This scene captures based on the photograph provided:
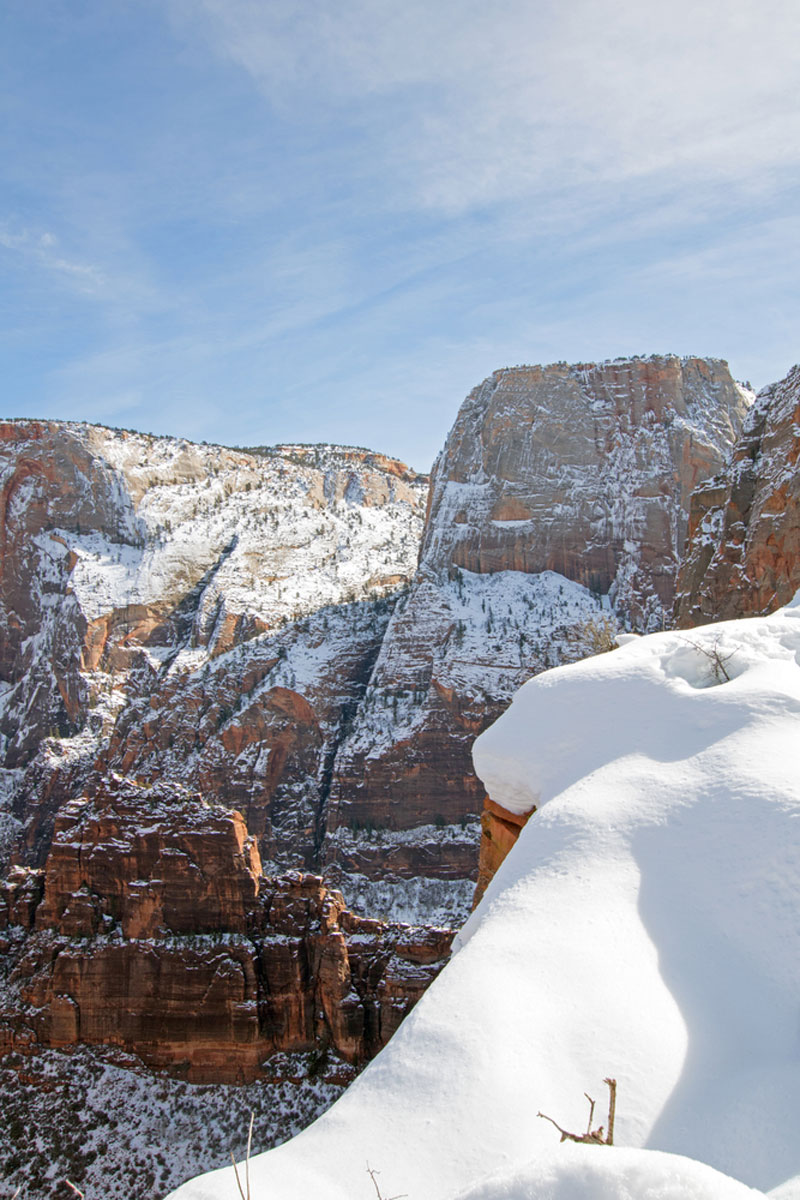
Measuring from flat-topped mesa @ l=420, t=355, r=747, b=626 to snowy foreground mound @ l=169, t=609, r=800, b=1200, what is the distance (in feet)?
289

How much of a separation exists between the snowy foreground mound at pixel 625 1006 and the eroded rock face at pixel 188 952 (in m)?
33.6

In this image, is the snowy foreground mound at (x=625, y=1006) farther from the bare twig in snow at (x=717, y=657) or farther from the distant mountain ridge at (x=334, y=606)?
the distant mountain ridge at (x=334, y=606)

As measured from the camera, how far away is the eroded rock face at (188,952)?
40.2 m

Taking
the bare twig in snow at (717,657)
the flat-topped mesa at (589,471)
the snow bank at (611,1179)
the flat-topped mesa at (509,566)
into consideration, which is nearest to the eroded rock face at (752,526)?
the bare twig in snow at (717,657)

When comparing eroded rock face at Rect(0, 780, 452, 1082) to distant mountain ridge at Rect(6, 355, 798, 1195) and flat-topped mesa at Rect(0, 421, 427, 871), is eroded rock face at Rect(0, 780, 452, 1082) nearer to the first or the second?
distant mountain ridge at Rect(6, 355, 798, 1195)

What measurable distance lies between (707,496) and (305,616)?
65.4 metres

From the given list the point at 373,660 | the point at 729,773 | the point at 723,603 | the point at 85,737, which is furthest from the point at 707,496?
the point at 85,737

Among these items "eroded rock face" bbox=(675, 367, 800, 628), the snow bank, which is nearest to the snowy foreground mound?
the snow bank

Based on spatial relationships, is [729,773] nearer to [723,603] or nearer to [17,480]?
[723,603]

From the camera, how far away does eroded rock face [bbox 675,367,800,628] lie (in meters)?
32.4

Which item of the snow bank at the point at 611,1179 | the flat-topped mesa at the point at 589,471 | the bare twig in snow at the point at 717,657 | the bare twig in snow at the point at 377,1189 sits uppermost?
the flat-topped mesa at the point at 589,471

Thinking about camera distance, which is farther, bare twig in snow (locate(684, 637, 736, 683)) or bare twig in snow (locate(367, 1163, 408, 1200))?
bare twig in snow (locate(684, 637, 736, 683))

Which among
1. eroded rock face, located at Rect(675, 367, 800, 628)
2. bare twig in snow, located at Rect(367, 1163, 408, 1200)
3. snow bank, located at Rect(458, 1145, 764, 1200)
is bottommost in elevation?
bare twig in snow, located at Rect(367, 1163, 408, 1200)

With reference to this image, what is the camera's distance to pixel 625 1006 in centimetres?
653
